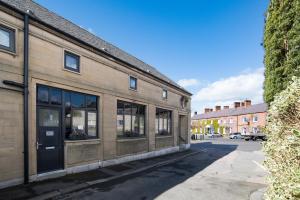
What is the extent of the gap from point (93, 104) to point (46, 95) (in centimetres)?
265

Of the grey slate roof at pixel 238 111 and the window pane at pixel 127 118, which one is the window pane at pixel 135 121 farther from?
the grey slate roof at pixel 238 111

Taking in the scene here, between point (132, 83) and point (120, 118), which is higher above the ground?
point (132, 83)

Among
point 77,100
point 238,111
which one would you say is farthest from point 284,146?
point 238,111

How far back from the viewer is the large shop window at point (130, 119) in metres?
13.1

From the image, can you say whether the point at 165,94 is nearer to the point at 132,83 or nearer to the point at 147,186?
the point at 132,83

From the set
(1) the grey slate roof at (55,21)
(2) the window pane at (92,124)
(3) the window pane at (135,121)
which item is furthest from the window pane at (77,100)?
(3) the window pane at (135,121)

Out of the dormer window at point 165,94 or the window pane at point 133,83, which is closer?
the window pane at point 133,83

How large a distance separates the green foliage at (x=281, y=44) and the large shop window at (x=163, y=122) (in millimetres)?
8827

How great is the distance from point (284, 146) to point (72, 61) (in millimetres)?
9060

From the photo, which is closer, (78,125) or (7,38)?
(7,38)

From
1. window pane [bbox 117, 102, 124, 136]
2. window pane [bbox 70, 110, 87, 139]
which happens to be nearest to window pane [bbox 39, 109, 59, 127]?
window pane [bbox 70, 110, 87, 139]

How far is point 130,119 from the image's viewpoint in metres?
14.1

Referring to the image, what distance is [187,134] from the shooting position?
75.5 ft

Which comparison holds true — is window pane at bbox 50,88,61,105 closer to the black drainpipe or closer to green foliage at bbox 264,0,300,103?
the black drainpipe
